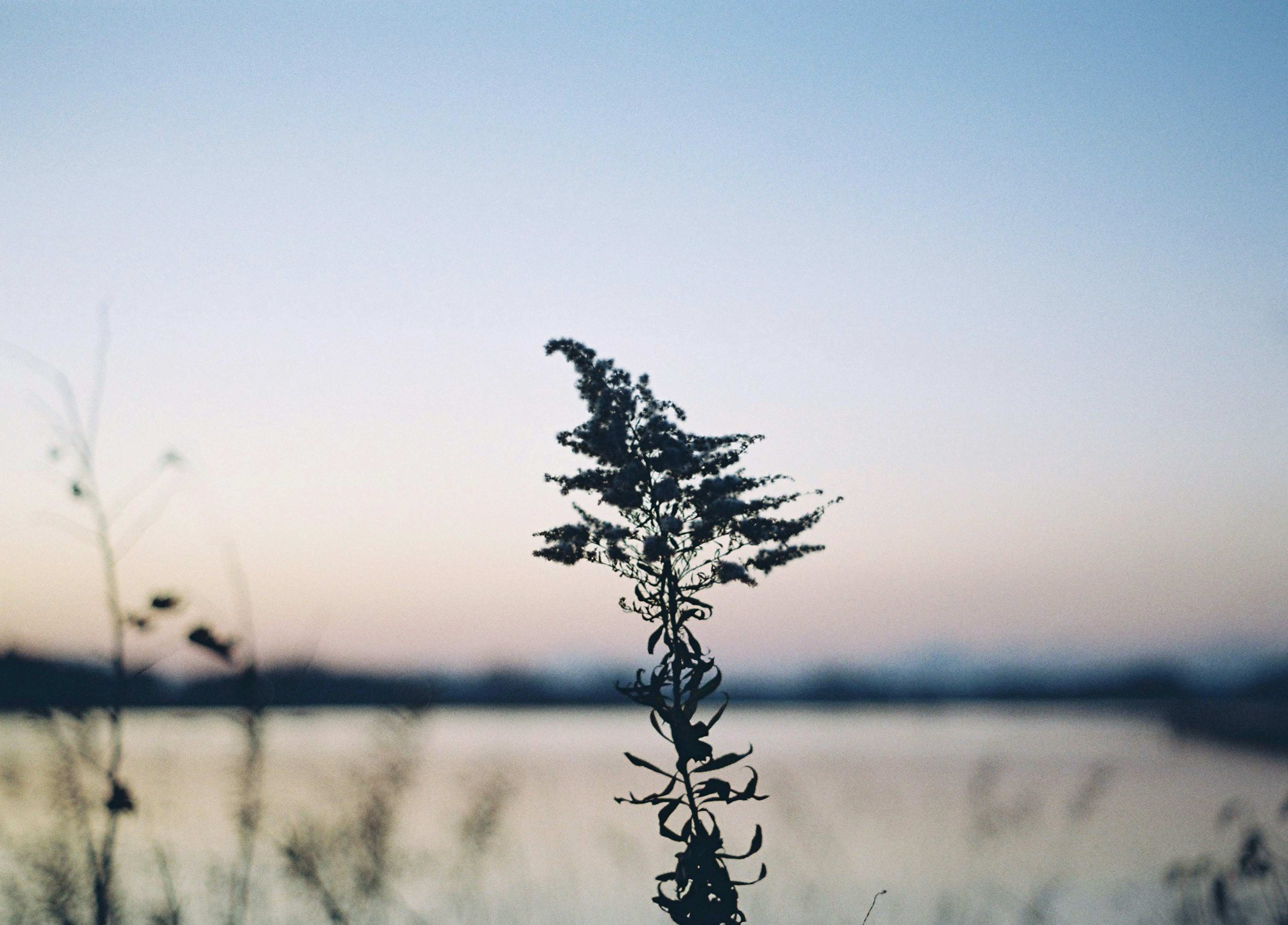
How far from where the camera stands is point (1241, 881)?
5.11 metres

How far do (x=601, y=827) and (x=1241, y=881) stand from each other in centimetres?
885

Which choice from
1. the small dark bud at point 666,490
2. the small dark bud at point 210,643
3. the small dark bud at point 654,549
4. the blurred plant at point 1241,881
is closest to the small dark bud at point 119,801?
the small dark bud at point 210,643

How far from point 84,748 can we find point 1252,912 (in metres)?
7.36

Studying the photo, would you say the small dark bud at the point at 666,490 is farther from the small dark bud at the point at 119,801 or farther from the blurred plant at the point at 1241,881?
the blurred plant at the point at 1241,881

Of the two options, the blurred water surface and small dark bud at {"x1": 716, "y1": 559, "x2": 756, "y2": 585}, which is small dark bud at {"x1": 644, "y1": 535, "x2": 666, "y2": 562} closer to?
small dark bud at {"x1": 716, "y1": 559, "x2": 756, "y2": 585}

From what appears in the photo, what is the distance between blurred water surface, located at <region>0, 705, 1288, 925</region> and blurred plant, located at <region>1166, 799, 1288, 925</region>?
0.70m

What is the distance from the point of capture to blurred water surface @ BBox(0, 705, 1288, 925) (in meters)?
4.42

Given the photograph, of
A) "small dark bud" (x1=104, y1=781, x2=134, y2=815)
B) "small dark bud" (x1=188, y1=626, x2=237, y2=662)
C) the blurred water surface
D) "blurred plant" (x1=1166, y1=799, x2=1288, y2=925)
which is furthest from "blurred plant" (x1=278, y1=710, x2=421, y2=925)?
"blurred plant" (x1=1166, y1=799, x2=1288, y2=925)

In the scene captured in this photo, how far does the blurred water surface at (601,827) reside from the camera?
4422 mm

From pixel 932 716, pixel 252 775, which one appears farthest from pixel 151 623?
pixel 932 716

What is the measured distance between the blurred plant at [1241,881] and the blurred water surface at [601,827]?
2.29 ft

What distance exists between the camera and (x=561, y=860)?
1004 cm

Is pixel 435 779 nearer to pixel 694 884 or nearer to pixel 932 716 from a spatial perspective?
pixel 694 884

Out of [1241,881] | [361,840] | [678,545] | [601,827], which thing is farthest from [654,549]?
[601,827]
